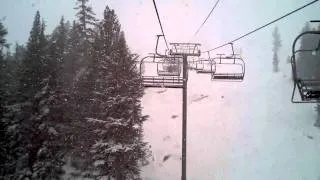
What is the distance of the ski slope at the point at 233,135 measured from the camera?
128 feet

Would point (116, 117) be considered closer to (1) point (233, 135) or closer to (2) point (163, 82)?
(2) point (163, 82)

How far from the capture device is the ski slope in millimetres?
39031

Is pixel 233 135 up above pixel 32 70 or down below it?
below

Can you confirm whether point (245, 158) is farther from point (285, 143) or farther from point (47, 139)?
point (47, 139)

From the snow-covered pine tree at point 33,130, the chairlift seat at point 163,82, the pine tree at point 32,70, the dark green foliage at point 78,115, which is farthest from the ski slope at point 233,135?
the chairlift seat at point 163,82

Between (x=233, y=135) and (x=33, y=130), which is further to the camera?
(x=233, y=135)

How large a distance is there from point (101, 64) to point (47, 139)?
23.0 feet

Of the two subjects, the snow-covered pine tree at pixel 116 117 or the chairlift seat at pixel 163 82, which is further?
the snow-covered pine tree at pixel 116 117

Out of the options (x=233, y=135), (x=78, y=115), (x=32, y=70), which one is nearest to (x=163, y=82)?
(x=78, y=115)

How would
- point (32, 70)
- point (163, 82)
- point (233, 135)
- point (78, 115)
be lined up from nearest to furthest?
point (163, 82) → point (32, 70) → point (78, 115) → point (233, 135)

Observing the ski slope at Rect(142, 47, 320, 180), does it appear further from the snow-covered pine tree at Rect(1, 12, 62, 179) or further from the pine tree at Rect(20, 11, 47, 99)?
the pine tree at Rect(20, 11, 47, 99)

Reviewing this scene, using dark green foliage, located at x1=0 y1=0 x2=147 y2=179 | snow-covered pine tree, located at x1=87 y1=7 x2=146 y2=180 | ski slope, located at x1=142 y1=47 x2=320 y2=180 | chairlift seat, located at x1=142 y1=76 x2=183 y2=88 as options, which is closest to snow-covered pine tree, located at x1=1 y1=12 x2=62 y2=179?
dark green foliage, located at x1=0 y1=0 x2=147 y2=179

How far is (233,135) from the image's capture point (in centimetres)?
4812

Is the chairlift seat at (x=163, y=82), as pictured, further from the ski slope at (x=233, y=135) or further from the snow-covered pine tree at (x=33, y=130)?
the ski slope at (x=233, y=135)
